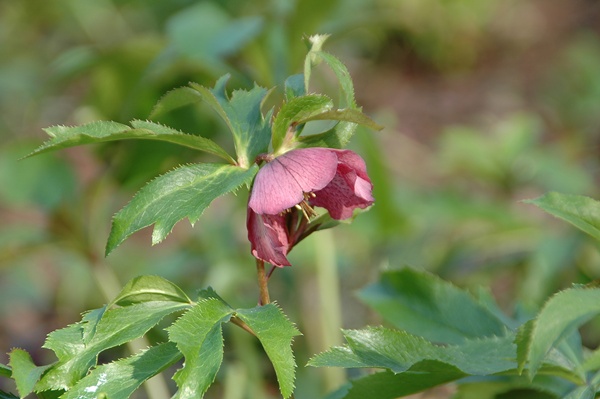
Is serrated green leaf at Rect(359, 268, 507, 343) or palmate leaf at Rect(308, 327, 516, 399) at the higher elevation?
palmate leaf at Rect(308, 327, 516, 399)

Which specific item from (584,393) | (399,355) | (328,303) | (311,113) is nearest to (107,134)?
(311,113)

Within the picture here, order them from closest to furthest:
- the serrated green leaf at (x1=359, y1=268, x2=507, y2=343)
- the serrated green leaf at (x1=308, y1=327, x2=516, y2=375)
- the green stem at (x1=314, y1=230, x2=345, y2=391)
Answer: the serrated green leaf at (x1=308, y1=327, x2=516, y2=375) → the serrated green leaf at (x1=359, y1=268, x2=507, y2=343) → the green stem at (x1=314, y1=230, x2=345, y2=391)

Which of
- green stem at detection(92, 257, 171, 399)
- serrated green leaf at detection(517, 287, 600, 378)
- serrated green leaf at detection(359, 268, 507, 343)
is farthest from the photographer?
green stem at detection(92, 257, 171, 399)

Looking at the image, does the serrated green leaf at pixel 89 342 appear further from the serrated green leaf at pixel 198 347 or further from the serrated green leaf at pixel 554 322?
the serrated green leaf at pixel 554 322

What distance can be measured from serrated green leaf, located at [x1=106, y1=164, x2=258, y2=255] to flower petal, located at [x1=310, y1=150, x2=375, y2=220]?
0.06 metres

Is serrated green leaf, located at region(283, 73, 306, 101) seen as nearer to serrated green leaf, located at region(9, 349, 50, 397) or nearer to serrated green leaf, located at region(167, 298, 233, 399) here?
serrated green leaf, located at region(167, 298, 233, 399)

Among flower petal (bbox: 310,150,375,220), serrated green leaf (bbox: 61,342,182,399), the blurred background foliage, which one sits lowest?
the blurred background foliage

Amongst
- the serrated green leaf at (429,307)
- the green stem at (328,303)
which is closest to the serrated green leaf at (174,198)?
the serrated green leaf at (429,307)

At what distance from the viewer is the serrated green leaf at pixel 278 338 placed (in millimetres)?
596

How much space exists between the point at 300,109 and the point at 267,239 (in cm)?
10

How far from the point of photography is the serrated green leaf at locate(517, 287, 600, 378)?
54 centimetres

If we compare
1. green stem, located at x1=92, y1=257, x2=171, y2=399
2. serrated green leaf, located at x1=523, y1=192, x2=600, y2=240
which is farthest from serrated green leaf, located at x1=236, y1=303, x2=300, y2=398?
green stem, located at x1=92, y1=257, x2=171, y2=399

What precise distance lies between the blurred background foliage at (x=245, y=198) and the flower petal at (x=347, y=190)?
378 mm

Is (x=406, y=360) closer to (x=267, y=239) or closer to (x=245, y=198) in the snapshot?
(x=267, y=239)
